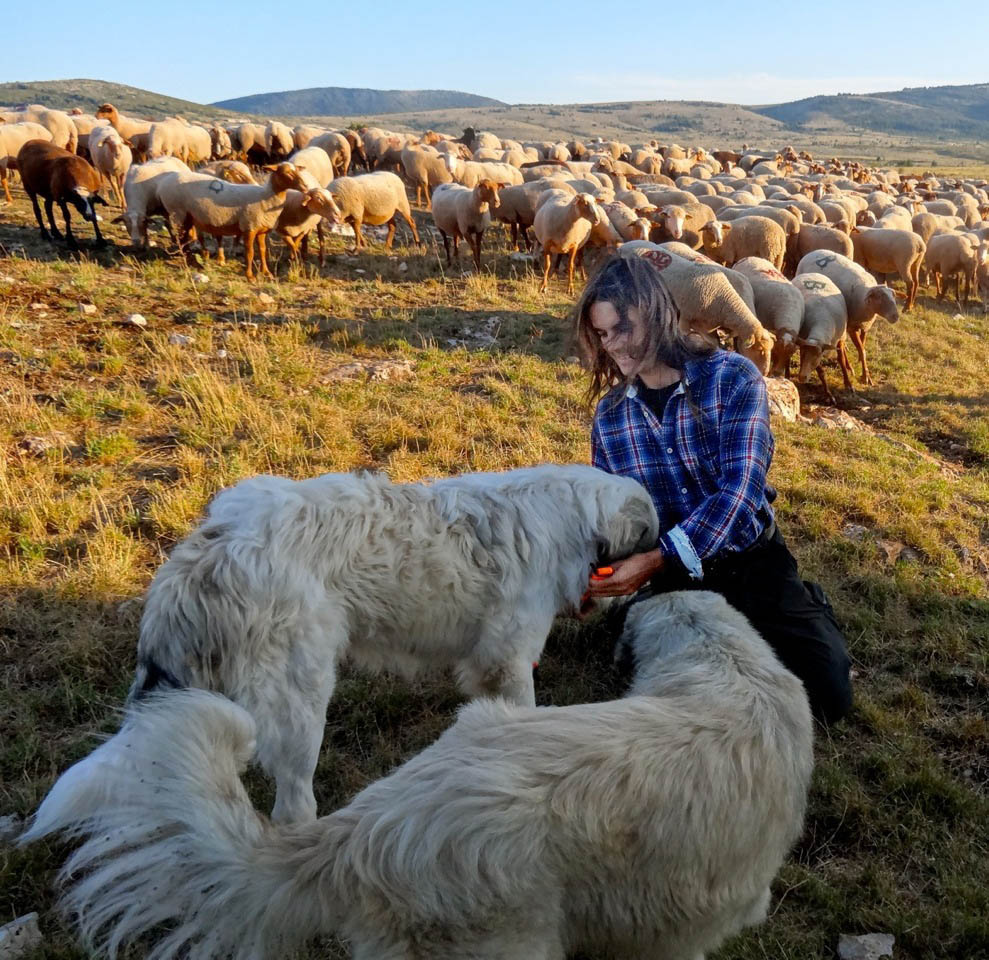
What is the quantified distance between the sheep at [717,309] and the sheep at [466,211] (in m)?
5.09

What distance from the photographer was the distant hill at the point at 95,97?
279ft

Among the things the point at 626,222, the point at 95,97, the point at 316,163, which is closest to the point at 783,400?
the point at 626,222

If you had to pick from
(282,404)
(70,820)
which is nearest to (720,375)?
(70,820)

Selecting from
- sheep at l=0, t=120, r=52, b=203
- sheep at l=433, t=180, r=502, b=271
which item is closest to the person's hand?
sheep at l=433, t=180, r=502, b=271

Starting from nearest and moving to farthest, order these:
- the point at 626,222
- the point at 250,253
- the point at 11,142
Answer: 1. the point at 250,253
2. the point at 626,222
3. the point at 11,142

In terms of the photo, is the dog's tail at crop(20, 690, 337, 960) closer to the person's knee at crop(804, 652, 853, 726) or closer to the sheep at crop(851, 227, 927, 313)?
the person's knee at crop(804, 652, 853, 726)

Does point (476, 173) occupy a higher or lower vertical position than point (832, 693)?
higher

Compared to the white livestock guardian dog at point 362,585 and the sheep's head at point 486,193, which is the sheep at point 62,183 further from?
the white livestock guardian dog at point 362,585

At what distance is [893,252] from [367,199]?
11453mm

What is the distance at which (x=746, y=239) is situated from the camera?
14.8m

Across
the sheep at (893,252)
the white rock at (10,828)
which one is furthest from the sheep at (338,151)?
the white rock at (10,828)

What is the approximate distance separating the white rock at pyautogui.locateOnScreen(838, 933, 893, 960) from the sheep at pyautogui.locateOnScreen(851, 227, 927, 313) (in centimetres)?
1561

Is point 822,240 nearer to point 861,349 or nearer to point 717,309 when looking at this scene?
point 861,349

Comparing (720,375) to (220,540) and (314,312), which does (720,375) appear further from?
(314,312)
